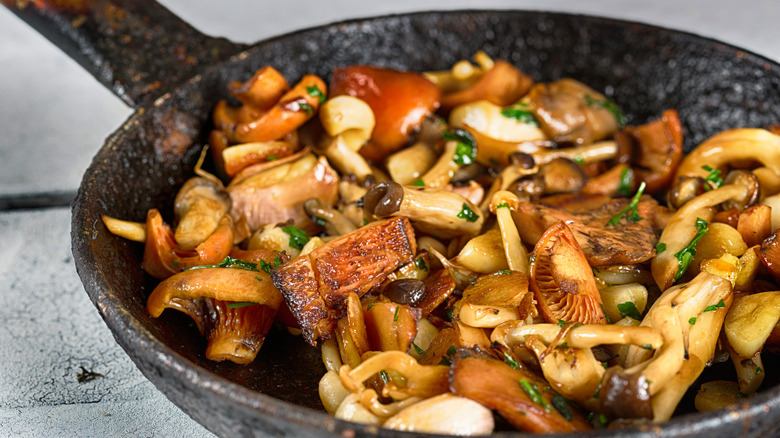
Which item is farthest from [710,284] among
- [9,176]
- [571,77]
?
[9,176]

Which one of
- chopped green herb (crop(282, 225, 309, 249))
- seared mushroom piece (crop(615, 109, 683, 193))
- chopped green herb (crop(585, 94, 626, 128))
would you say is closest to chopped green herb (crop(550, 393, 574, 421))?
chopped green herb (crop(282, 225, 309, 249))

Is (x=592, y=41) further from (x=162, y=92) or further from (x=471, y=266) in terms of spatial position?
(x=162, y=92)

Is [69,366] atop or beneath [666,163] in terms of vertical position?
beneath

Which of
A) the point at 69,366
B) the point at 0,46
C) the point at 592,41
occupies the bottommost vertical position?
the point at 69,366

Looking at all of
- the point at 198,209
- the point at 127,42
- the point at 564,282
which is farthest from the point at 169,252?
the point at 564,282

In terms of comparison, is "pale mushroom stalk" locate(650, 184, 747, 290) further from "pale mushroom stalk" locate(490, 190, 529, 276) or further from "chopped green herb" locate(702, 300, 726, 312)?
"pale mushroom stalk" locate(490, 190, 529, 276)

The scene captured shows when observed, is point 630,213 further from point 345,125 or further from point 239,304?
point 239,304
